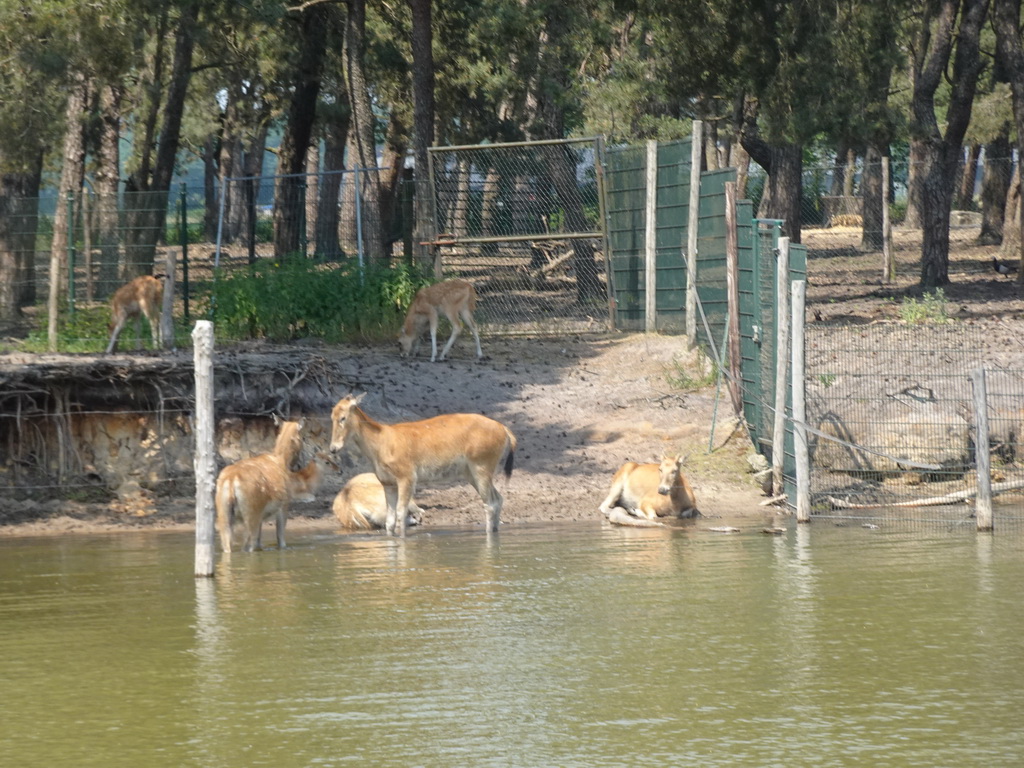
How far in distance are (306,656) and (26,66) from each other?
58.0 feet

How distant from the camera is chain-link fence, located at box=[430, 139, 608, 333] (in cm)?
2450

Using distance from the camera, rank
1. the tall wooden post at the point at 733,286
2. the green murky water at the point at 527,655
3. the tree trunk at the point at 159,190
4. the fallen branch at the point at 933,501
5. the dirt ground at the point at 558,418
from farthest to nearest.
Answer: the tree trunk at the point at 159,190, the tall wooden post at the point at 733,286, the dirt ground at the point at 558,418, the fallen branch at the point at 933,501, the green murky water at the point at 527,655

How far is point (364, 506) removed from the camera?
16062 millimetres

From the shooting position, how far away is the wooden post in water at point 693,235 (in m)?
20.7

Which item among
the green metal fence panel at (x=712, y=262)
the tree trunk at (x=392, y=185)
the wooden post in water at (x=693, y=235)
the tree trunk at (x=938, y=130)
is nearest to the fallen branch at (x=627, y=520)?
the green metal fence panel at (x=712, y=262)

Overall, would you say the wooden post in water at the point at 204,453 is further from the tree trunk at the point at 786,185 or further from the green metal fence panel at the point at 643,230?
the tree trunk at the point at 786,185

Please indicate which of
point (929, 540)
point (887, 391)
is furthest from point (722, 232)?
point (929, 540)

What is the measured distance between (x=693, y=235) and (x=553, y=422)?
3471 millimetres

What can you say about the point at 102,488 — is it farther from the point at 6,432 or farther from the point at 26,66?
the point at 26,66

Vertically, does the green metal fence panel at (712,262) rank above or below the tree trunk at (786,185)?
below

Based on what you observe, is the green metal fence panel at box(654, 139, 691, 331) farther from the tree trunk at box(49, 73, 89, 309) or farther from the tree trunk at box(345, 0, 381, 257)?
the tree trunk at box(49, 73, 89, 309)

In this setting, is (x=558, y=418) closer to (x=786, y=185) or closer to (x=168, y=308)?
(x=168, y=308)

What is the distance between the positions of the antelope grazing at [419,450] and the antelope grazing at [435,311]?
6.05 metres

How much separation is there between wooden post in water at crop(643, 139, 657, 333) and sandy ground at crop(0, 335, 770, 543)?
46cm
